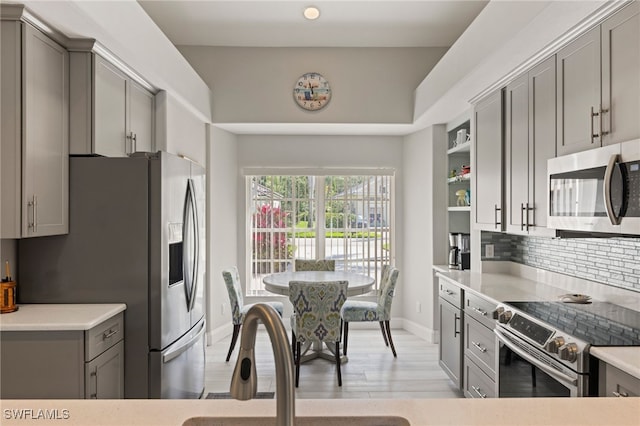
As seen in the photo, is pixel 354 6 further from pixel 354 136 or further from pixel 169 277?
pixel 169 277

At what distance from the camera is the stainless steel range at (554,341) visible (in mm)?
1709

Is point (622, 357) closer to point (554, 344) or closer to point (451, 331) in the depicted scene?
point (554, 344)

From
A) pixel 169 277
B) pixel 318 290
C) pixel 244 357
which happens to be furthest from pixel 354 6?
pixel 244 357

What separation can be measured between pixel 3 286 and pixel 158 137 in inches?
68.5

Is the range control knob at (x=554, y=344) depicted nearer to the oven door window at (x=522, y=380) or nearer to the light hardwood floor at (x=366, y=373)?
the oven door window at (x=522, y=380)

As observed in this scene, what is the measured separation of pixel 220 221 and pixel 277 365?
13.9 feet

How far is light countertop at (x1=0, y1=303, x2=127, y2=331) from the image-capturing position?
1965 mm

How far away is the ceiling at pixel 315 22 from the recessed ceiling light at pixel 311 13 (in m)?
0.05

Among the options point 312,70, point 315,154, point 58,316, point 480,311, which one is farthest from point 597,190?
point 315,154

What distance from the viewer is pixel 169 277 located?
2566 mm

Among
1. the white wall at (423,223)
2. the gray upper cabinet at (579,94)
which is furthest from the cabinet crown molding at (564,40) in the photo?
the white wall at (423,223)

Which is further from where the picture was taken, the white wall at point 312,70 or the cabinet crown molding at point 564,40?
the white wall at point 312,70

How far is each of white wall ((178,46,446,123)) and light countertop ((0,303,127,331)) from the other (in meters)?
2.72

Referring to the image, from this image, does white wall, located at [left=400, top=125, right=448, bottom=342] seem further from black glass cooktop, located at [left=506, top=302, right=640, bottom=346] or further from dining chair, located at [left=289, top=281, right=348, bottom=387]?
black glass cooktop, located at [left=506, top=302, right=640, bottom=346]
